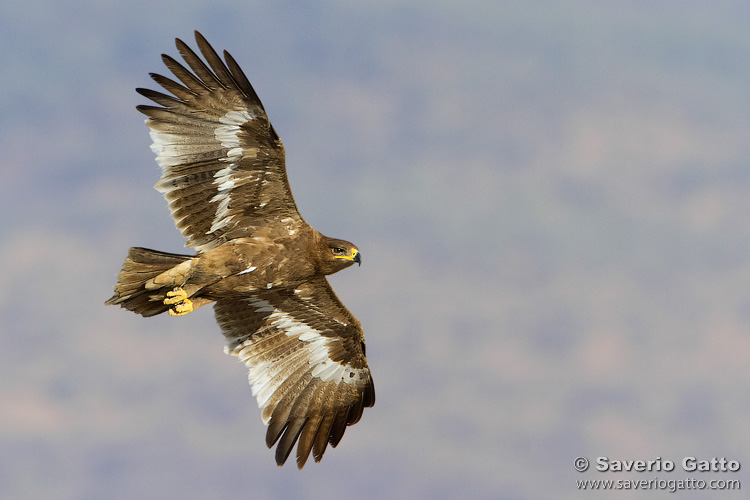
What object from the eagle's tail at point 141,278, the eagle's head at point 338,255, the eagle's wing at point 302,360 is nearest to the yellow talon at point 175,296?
the eagle's tail at point 141,278

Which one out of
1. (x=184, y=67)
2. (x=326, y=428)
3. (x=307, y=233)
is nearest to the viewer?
(x=184, y=67)

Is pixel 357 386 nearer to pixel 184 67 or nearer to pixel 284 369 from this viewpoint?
pixel 284 369

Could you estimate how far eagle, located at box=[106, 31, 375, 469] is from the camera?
43.5 feet

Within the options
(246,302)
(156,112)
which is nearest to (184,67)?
(156,112)

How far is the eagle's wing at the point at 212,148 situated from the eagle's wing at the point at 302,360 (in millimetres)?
2145

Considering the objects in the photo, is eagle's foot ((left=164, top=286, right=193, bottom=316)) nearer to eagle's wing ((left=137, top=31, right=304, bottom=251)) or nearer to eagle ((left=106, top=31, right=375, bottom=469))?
eagle ((left=106, top=31, right=375, bottom=469))

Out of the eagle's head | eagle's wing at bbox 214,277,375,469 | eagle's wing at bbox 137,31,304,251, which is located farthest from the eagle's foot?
the eagle's head

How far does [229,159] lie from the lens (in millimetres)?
13547

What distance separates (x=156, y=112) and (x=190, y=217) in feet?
5.56

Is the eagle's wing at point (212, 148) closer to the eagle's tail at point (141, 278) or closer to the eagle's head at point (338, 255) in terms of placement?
the eagle's tail at point (141, 278)

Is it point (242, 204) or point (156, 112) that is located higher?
point (156, 112)

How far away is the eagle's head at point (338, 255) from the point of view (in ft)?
47.1

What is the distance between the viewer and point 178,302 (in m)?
13.7

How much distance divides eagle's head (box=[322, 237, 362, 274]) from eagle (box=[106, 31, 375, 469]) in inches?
0.7
